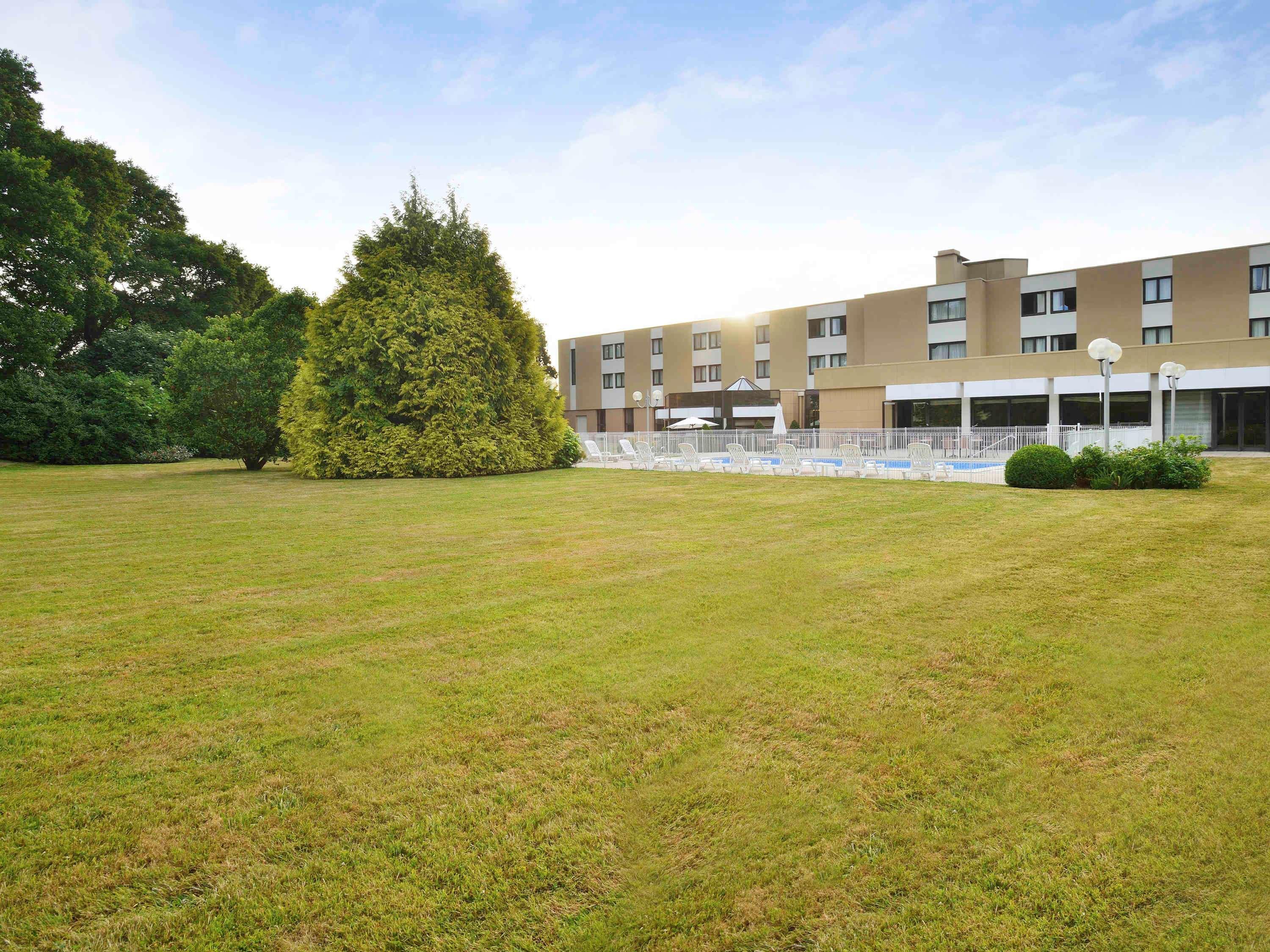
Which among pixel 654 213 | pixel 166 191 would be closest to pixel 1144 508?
pixel 654 213

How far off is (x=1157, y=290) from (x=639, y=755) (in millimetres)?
43785

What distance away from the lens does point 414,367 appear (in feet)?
72.5

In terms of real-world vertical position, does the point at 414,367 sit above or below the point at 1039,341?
below

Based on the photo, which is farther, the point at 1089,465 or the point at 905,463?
the point at 905,463

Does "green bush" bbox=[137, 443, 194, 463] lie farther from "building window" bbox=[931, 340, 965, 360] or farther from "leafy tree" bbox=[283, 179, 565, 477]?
"building window" bbox=[931, 340, 965, 360]

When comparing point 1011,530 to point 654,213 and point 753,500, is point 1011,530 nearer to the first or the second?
point 753,500

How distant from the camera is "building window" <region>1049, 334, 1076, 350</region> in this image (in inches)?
1535

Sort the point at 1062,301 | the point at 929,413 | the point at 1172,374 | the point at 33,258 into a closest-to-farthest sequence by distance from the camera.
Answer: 1. the point at 1172,374
2. the point at 33,258
3. the point at 929,413
4. the point at 1062,301

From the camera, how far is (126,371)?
37875 millimetres

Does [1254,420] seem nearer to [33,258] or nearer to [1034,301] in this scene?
[1034,301]

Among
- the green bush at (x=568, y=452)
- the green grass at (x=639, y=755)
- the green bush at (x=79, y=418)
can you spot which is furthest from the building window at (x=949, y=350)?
the green bush at (x=79, y=418)

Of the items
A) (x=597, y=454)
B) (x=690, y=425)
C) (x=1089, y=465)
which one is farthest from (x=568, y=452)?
(x=1089, y=465)

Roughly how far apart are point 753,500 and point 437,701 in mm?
10756

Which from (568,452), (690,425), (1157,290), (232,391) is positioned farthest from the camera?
(690,425)
